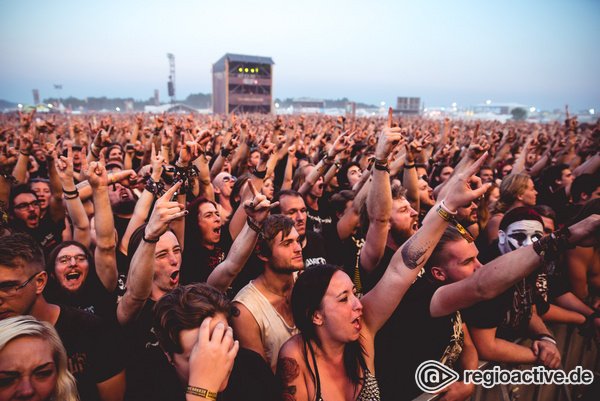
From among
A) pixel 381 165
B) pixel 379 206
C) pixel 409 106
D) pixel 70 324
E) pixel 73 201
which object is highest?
pixel 409 106

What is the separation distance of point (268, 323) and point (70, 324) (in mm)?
1185

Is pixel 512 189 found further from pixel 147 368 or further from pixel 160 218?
pixel 147 368

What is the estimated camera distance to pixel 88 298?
2.93 metres

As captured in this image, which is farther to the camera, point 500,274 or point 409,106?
point 409,106

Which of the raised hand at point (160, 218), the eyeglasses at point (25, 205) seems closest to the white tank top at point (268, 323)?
the raised hand at point (160, 218)

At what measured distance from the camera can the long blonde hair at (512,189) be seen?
4418 millimetres

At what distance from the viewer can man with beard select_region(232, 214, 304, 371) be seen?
7.67 ft

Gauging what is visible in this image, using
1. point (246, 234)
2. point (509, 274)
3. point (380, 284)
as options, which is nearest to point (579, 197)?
point (509, 274)

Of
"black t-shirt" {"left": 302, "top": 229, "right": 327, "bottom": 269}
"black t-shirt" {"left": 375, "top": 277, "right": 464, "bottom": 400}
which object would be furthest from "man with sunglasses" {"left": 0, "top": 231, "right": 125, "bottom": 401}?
"black t-shirt" {"left": 302, "top": 229, "right": 327, "bottom": 269}

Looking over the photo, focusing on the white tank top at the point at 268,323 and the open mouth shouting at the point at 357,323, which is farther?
the white tank top at the point at 268,323

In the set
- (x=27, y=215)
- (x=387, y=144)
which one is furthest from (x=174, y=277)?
(x=27, y=215)

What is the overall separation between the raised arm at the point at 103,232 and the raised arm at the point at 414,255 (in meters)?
2.07

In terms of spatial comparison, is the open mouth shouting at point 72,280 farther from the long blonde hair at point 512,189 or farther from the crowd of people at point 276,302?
the long blonde hair at point 512,189

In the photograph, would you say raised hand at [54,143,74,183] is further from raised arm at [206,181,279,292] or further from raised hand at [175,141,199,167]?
raised arm at [206,181,279,292]
